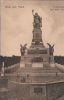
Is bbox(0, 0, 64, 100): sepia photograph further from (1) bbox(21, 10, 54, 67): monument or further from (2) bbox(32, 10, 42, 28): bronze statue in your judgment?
(1) bbox(21, 10, 54, 67): monument

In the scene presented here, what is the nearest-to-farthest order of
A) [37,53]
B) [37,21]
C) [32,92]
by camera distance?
[32,92]
[37,21]
[37,53]

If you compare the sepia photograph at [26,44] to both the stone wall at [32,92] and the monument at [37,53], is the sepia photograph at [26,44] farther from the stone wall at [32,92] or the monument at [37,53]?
the monument at [37,53]

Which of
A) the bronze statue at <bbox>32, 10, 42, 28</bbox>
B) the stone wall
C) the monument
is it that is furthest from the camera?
the monument

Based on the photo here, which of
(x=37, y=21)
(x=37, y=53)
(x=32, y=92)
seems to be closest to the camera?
(x=32, y=92)

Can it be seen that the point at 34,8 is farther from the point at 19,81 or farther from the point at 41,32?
the point at 19,81

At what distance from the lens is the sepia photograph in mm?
8727

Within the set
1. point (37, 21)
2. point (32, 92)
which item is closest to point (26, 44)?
point (37, 21)

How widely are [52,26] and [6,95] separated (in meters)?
2.03

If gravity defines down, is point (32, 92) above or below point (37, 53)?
below

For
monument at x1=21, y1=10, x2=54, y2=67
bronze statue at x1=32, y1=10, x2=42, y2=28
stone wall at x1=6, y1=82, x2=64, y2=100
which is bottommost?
stone wall at x1=6, y1=82, x2=64, y2=100

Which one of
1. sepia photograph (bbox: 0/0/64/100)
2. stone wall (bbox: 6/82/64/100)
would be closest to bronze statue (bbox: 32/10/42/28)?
sepia photograph (bbox: 0/0/64/100)

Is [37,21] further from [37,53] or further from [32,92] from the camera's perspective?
[32,92]

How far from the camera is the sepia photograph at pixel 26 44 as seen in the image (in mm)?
8727

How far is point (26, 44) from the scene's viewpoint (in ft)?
29.9
